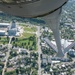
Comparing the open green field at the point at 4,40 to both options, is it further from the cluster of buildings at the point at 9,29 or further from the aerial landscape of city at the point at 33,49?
the cluster of buildings at the point at 9,29

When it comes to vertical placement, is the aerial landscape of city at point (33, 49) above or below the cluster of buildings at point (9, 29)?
below

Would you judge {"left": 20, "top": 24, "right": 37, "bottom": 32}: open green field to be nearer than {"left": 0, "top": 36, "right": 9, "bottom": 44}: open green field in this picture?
No

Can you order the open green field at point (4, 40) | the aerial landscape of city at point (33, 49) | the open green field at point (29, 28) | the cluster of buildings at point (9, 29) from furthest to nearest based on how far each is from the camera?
the open green field at point (29, 28)
the cluster of buildings at point (9, 29)
the open green field at point (4, 40)
the aerial landscape of city at point (33, 49)

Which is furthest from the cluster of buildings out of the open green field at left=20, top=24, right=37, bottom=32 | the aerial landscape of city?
the open green field at left=20, top=24, right=37, bottom=32

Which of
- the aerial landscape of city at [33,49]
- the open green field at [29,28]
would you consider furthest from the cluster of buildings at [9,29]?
the open green field at [29,28]

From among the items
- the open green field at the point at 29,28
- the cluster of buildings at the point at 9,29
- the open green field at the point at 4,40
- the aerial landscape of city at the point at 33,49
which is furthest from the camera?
the open green field at the point at 29,28

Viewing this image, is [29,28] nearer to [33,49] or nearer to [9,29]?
[9,29]

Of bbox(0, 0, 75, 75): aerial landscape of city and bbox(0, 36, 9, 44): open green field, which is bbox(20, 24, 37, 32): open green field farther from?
bbox(0, 36, 9, 44): open green field

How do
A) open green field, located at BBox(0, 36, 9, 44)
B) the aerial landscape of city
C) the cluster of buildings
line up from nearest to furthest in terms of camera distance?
the aerial landscape of city < open green field, located at BBox(0, 36, 9, 44) < the cluster of buildings
